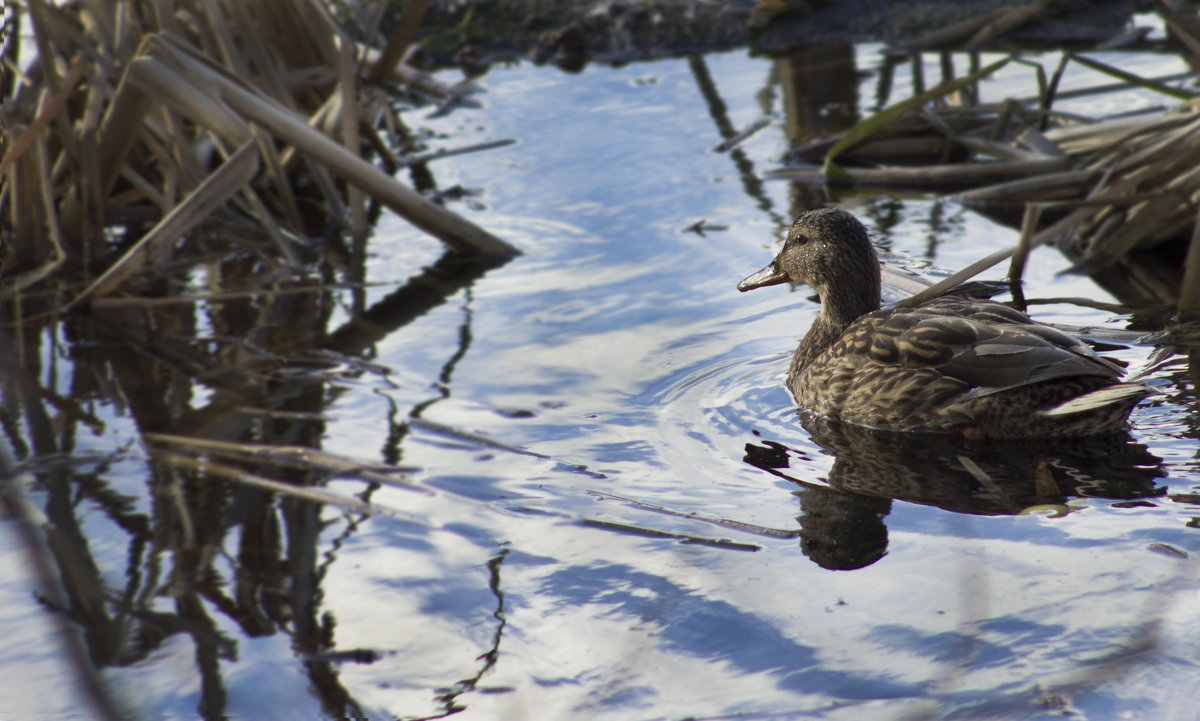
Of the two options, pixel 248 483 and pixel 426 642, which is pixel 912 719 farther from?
pixel 248 483

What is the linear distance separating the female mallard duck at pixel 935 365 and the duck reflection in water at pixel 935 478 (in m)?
0.09

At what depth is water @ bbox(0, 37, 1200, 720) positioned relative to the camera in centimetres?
Result: 285

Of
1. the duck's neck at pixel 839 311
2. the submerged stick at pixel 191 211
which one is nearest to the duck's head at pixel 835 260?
the duck's neck at pixel 839 311

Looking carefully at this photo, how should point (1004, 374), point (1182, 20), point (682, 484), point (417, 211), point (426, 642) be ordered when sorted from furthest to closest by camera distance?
point (417, 211)
point (1182, 20)
point (1004, 374)
point (682, 484)
point (426, 642)

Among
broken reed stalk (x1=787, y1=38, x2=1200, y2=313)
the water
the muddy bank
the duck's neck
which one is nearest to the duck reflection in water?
the water

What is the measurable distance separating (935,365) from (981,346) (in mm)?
207

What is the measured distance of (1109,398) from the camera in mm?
3836

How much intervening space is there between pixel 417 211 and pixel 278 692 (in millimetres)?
3575

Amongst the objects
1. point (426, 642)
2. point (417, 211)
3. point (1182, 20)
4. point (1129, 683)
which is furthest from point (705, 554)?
point (1182, 20)

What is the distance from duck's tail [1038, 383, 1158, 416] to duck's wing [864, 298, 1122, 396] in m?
0.11

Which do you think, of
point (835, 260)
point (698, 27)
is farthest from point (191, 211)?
point (698, 27)

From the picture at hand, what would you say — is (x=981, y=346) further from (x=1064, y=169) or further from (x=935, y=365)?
(x=1064, y=169)

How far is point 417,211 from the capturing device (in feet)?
20.1

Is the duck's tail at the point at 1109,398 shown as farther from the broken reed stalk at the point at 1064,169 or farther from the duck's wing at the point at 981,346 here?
the broken reed stalk at the point at 1064,169
